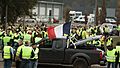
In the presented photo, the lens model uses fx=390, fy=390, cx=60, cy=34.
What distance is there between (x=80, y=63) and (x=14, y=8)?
47.6ft

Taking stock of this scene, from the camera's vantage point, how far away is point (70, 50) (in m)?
17.4

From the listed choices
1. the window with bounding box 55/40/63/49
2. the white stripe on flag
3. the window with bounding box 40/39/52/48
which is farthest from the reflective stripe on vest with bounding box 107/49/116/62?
the window with bounding box 40/39/52/48

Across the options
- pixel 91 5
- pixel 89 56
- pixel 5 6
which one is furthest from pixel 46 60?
pixel 91 5

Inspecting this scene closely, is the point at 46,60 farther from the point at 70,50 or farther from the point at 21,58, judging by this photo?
the point at 21,58

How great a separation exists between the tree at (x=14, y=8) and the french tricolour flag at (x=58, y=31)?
11657 mm

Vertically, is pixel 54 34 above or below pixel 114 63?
above

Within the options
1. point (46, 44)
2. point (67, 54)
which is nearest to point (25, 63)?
point (67, 54)

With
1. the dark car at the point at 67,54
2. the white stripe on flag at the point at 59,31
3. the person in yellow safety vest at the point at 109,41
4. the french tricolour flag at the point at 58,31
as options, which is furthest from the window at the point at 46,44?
the person in yellow safety vest at the point at 109,41

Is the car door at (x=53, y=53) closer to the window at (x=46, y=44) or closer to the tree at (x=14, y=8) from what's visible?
the window at (x=46, y=44)

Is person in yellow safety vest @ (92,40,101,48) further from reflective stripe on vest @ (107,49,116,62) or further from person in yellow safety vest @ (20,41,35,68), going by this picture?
person in yellow safety vest @ (20,41,35,68)

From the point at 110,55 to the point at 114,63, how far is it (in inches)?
17.0

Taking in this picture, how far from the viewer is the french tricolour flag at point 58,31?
17422mm

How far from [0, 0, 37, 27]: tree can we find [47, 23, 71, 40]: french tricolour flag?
11657mm

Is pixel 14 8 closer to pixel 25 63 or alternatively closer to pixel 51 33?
pixel 51 33
